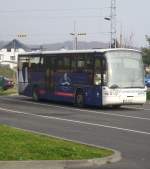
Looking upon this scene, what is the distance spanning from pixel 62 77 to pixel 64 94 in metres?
0.86

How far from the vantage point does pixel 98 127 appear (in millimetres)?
20609

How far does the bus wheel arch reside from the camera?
102ft

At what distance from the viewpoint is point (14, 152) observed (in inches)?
510

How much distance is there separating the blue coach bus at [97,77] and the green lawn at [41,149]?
13.8 m

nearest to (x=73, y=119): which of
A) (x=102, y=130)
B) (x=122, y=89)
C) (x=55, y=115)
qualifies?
(x=55, y=115)

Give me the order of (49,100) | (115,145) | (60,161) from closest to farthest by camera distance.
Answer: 1. (60,161)
2. (115,145)
3. (49,100)

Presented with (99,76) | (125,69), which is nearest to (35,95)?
(99,76)

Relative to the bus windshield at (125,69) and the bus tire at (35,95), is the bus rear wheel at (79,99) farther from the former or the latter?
the bus tire at (35,95)

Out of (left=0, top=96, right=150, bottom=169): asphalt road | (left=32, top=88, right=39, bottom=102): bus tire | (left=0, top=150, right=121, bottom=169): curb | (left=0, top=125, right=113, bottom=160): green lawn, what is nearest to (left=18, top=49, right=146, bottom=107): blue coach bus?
(left=0, top=96, right=150, bottom=169): asphalt road

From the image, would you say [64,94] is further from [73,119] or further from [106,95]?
[73,119]

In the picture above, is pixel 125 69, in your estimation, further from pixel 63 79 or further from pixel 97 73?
pixel 63 79

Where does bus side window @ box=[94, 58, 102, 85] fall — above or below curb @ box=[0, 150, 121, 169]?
above

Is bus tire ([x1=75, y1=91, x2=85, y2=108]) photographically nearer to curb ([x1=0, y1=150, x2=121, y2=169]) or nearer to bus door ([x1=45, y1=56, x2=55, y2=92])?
bus door ([x1=45, y1=56, x2=55, y2=92])

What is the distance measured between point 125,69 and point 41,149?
17.0 m
